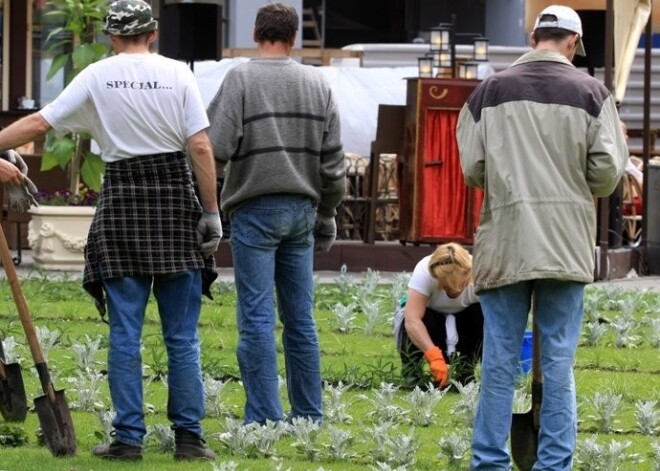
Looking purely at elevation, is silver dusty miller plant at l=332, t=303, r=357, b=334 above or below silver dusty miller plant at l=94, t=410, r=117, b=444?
above

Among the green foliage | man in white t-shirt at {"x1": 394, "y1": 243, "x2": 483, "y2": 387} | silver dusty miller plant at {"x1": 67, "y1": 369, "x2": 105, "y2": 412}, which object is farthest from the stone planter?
silver dusty miller plant at {"x1": 67, "y1": 369, "x2": 105, "y2": 412}

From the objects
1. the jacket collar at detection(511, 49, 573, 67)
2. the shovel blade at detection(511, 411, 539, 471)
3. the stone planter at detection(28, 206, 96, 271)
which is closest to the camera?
the jacket collar at detection(511, 49, 573, 67)

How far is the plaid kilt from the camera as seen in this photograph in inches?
287

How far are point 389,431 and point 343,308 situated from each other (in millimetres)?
3977

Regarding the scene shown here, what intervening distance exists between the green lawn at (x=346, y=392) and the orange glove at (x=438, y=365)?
0.11m

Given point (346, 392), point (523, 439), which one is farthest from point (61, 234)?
point (523, 439)

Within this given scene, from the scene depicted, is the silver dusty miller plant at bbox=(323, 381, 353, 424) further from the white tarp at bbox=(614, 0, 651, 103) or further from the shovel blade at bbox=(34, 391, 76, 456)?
the white tarp at bbox=(614, 0, 651, 103)

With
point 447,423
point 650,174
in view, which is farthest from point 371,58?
point 447,423

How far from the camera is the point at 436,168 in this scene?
1672 centimetres

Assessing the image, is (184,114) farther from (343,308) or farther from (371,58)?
(371,58)

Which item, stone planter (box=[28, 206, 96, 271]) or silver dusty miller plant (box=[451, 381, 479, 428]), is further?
stone planter (box=[28, 206, 96, 271])

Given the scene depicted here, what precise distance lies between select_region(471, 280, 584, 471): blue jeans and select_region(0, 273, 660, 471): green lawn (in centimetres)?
38

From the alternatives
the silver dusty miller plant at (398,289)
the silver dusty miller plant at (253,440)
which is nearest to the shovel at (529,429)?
the silver dusty miller plant at (253,440)

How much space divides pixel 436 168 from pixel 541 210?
985cm
